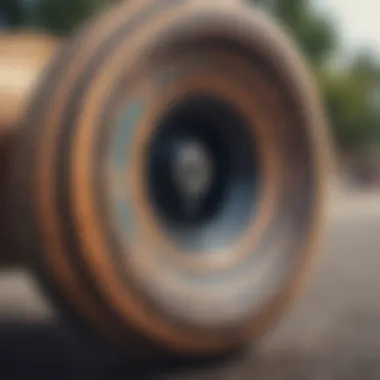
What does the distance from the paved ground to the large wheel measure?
0.45 ft

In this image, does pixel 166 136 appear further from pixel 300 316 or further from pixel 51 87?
pixel 300 316

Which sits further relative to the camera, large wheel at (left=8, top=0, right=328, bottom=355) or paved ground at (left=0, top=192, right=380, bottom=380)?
paved ground at (left=0, top=192, right=380, bottom=380)

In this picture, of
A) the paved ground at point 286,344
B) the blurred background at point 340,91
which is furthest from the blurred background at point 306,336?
the blurred background at point 340,91

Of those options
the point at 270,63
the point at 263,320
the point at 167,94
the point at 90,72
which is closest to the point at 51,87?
the point at 90,72

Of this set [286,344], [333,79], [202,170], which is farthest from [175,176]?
[333,79]

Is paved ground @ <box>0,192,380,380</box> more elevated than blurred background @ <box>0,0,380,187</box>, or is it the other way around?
blurred background @ <box>0,0,380,187</box>

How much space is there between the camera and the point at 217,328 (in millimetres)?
3154

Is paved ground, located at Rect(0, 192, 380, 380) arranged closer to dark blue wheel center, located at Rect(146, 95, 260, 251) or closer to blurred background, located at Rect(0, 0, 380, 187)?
dark blue wheel center, located at Rect(146, 95, 260, 251)

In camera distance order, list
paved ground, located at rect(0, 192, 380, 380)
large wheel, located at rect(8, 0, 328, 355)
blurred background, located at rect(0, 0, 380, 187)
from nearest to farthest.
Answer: large wheel, located at rect(8, 0, 328, 355) → paved ground, located at rect(0, 192, 380, 380) → blurred background, located at rect(0, 0, 380, 187)

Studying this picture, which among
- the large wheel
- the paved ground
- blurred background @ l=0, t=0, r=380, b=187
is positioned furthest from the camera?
blurred background @ l=0, t=0, r=380, b=187

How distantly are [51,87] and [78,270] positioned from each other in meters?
0.49

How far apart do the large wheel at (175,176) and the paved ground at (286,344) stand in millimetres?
137

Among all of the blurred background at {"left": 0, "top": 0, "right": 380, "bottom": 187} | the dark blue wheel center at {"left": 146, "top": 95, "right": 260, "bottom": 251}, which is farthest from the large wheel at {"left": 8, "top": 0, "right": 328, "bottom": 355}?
the blurred background at {"left": 0, "top": 0, "right": 380, "bottom": 187}

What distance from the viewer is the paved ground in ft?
10.5
